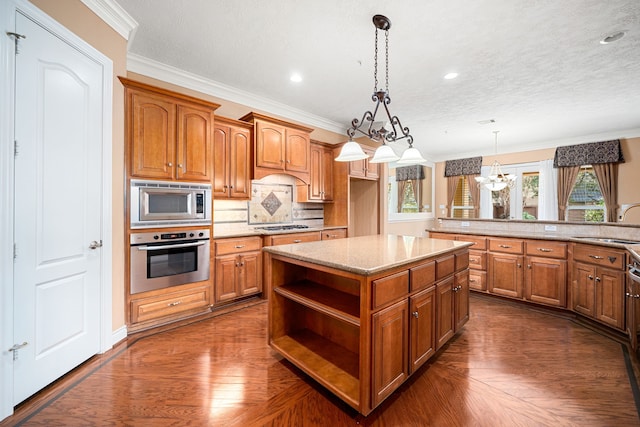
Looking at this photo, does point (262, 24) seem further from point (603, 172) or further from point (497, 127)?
point (603, 172)

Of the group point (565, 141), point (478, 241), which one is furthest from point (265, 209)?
point (565, 141)

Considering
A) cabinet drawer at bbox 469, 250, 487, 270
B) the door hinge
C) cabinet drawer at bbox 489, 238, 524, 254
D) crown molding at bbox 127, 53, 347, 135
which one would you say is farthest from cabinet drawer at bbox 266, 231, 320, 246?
the door hinge

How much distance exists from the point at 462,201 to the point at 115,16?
26.1ft

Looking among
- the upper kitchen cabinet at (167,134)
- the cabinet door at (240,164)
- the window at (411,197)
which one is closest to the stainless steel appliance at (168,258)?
the upper kitchen cabinet at (167,134)

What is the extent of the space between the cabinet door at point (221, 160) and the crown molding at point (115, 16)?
1.14 metres

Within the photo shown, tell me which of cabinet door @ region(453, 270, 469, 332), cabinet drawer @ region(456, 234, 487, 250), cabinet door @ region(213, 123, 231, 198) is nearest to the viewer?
cabinet door @ region(453, 270, 469, 332)

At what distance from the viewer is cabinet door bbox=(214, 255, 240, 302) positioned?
A: 122 inches

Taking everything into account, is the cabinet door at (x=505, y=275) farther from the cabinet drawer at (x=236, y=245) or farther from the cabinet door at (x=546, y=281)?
the cabinet drawer at (x=236, y=245)

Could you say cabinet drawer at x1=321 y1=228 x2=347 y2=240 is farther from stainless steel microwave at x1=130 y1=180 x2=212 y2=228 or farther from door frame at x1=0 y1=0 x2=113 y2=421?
door frame at x1=0 y1=0 x2=113 y2=421

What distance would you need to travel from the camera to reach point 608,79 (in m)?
3.19

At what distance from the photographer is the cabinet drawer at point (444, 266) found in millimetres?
2061

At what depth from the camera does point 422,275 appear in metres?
1.86

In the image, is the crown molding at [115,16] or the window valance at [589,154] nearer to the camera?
the crown molding at [115,16]

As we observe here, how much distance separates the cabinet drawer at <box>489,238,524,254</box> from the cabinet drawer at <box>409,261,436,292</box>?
81.1 inches
